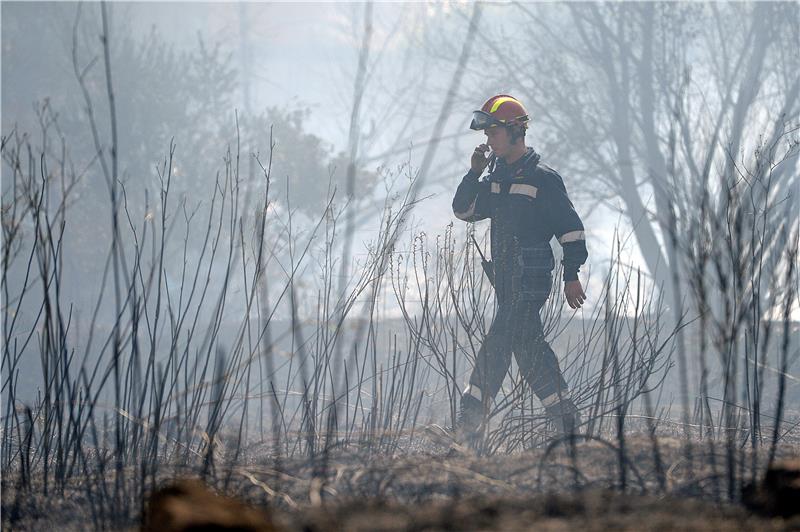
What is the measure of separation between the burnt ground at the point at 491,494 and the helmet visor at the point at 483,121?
72.0 inches

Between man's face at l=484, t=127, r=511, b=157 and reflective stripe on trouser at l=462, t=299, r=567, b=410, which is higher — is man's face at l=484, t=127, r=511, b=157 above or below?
above

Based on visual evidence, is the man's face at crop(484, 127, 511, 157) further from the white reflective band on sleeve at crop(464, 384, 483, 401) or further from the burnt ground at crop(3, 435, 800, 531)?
the burnt ground at crop(3, 435, 800, 531)

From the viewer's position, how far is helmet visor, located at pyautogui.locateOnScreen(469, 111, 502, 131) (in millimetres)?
4254

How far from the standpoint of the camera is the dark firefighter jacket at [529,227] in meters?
4.14

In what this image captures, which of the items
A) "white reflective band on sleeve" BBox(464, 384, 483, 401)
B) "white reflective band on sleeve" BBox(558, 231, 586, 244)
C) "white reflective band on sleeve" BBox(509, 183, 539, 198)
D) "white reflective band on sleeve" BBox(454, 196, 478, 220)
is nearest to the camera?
"white reflective band on sleeve" BBox(464, 384, 483, 401)

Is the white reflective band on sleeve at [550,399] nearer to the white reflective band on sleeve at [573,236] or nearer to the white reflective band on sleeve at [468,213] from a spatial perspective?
the white reflective band on sleeve at [573,236]

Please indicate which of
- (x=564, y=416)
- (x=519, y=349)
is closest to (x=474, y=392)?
(x=519, y=349)

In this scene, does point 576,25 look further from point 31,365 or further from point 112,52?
point 31,365

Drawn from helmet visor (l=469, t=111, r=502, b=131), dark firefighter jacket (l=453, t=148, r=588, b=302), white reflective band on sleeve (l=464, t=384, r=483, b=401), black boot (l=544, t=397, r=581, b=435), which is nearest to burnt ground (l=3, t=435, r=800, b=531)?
black boot (l=544, t=397, r=581, b=435)

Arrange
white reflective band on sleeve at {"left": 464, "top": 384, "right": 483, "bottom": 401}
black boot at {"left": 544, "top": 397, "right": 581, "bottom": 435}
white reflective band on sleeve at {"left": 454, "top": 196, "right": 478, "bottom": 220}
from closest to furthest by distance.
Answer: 1. black boot at {"left": 544, "top": 397, "right": 581, "bottom": 435}
2. white reflective band on sleeve at {"left": 464, "top": 384, "right": 483, "bottom": 401}
3. white reflective band on sleeve at {"left": 454, "top": 196, "right": 478, "bottom": 220}

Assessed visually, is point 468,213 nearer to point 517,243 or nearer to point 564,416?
point 517,243

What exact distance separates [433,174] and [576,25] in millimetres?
6247

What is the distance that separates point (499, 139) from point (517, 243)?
20.2 inches

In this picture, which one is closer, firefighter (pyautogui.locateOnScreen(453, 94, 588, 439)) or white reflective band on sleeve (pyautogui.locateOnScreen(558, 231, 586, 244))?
firefighter (pyautogui.locateOnScreen(453, 94, 588, 439))
